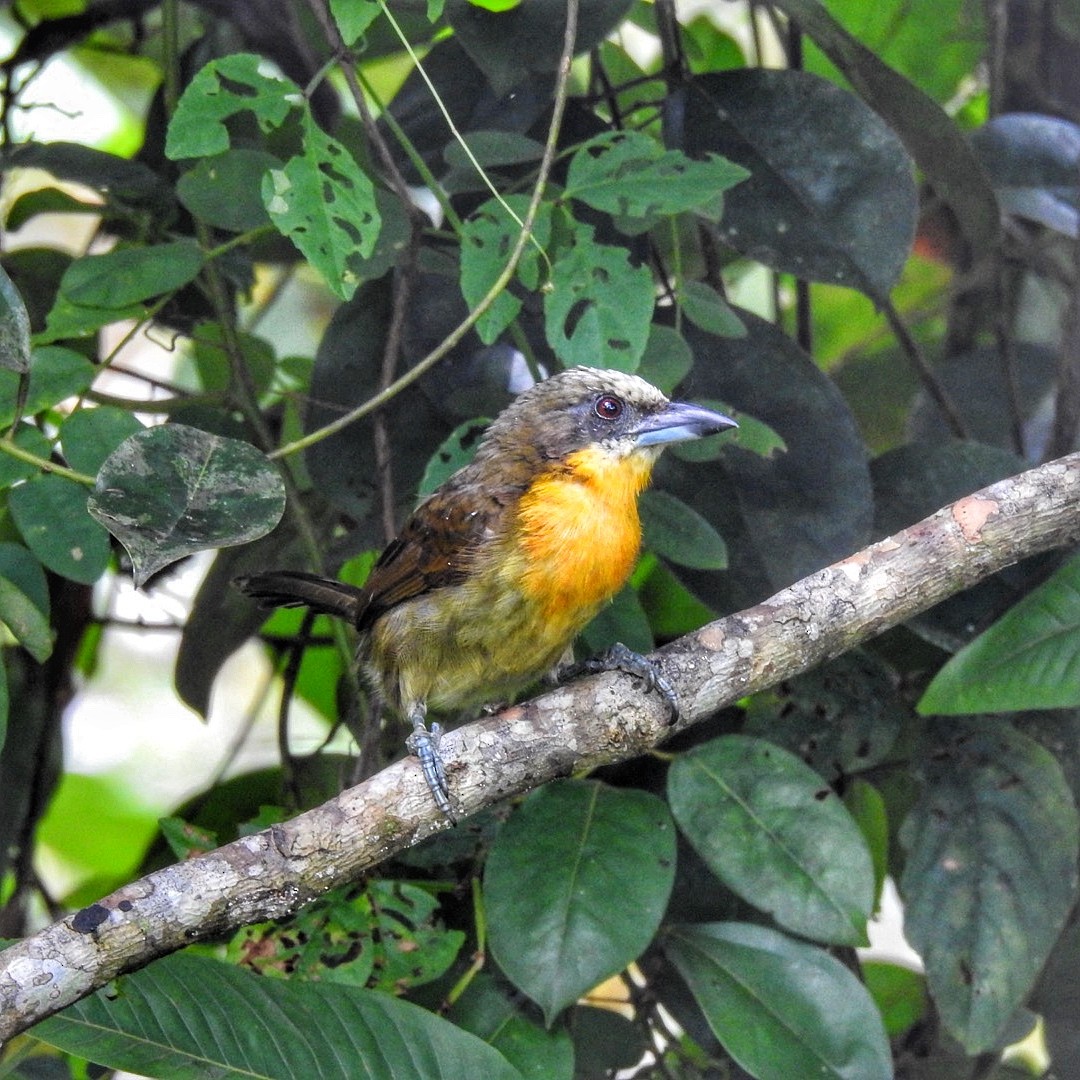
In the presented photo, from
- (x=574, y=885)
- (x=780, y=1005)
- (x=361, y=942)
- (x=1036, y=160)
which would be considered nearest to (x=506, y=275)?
(x=574, y=885)

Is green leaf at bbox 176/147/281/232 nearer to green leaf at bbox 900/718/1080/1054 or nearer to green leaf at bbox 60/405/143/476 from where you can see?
green leaf at bbox 60/405/143/476

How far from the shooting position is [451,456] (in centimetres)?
241

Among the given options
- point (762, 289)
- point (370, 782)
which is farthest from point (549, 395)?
point (762, 289)

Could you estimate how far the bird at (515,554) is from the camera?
2.32 meters

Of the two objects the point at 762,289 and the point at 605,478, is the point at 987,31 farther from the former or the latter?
the point at 605,478

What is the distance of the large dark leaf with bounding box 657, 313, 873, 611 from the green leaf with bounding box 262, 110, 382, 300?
0.73 meters

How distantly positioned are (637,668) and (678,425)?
0.49 meters

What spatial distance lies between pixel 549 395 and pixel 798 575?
563mm

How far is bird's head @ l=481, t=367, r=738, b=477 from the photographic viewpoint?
2.44 meters

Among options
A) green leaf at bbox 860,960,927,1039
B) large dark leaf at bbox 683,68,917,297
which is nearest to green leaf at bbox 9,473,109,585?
large dark leaf at bbox 683,68,917,297

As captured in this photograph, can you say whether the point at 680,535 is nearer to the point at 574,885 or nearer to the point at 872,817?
the point at 574,885

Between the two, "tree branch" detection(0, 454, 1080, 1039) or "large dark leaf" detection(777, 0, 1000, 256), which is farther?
"large dark leaf" detection(777, 0, 1000, 256)

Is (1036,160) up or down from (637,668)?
up

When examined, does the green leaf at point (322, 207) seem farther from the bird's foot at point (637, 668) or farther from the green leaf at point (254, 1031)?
the green leaf at point (254, 1031)
